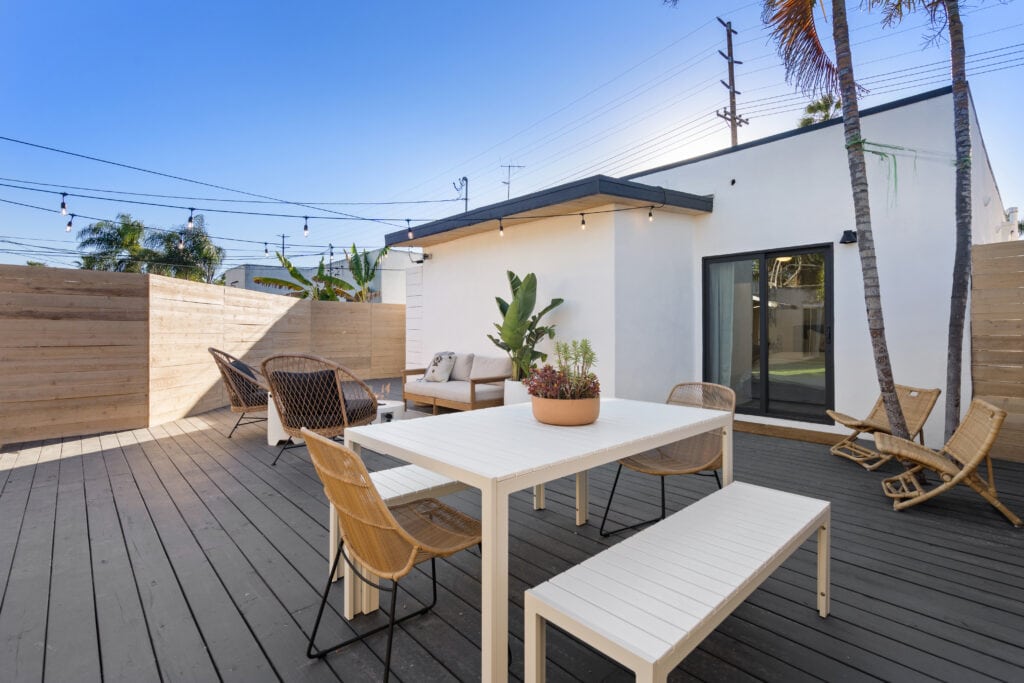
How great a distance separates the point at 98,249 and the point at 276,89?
9.35 m

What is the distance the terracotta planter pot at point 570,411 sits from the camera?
7.01 feet

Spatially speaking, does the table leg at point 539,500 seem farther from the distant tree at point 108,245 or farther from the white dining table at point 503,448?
the distant tree at point 108,245

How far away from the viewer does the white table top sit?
1536mm

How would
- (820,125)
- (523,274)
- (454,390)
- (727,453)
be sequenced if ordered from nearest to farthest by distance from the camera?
(727,453)
(820,125)
(454,390)
(523,274)

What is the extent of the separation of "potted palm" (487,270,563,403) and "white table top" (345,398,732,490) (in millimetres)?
3347

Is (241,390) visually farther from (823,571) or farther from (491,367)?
(823,571)

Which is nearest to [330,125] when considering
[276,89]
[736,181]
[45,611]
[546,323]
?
[276,89]

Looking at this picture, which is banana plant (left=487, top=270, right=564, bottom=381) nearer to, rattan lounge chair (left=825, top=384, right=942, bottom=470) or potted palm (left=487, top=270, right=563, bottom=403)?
potted palm (left=487, top=270, right=563, bottom=403)

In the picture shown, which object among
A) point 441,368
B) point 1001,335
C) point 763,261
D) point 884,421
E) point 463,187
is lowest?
point 884,421

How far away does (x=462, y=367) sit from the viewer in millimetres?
7020

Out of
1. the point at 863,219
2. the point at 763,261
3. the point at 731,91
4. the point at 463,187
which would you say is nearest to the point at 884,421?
the point at 863,219

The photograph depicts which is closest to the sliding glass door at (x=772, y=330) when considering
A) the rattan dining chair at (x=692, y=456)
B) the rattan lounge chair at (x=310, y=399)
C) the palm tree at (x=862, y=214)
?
the palm tree at (x=862, y=214)

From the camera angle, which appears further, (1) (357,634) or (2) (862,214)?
(2) (862,214)

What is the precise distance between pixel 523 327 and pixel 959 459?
4128mm
